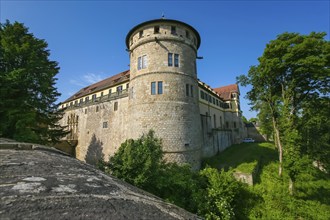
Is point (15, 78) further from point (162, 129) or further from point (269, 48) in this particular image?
point (269, 48)

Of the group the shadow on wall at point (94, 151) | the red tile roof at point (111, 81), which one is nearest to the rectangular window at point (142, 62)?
the red tile roof at point (111, 81)

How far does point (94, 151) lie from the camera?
27.9m

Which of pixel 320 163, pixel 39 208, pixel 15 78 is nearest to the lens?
pixel 39 208

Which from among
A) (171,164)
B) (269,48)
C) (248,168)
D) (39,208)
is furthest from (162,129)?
(39,208)

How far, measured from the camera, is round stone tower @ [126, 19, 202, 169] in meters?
17.4

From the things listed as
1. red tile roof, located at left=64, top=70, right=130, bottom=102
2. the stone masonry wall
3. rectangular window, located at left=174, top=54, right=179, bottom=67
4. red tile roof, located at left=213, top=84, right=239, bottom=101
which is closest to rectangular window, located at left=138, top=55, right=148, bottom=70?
rectangular window, located at left=174, top=54, right=179, bottom=67

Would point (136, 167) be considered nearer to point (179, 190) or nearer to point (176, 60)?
point (179, 190)

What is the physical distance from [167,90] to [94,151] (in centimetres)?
1723

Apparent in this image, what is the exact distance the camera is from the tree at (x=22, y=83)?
42.0ft

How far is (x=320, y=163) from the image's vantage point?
2739 centimetres

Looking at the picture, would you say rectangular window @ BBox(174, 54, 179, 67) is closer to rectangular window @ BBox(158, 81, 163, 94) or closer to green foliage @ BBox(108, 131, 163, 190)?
rectangular window @ BBox(158, 81, 163, 94)

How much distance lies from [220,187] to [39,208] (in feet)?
47.9

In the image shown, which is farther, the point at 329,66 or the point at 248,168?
the point at 248,168

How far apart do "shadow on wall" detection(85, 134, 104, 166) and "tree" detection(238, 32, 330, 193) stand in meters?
22.6
